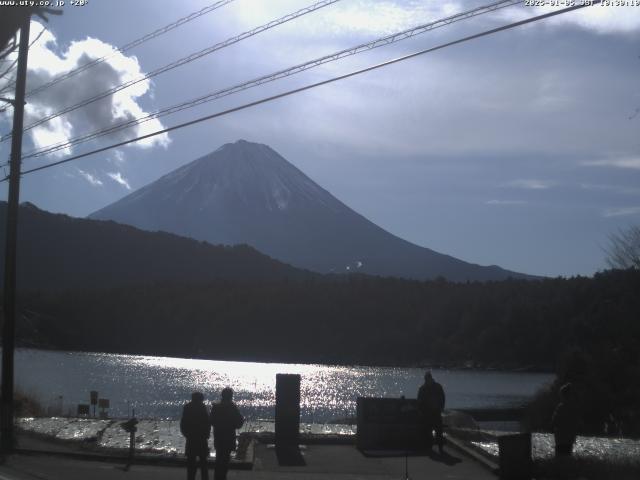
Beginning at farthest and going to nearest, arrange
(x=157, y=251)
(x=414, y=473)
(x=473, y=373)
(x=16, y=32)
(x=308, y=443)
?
(x=157, y=251), (x=473, y=373), (x=16, y=32), (x=308, y=443), (x=414, y=473)

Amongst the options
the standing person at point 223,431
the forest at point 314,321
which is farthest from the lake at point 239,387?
the standing person at point 223,431

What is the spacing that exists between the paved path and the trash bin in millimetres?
715

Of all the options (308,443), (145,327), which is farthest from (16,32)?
(145,327)

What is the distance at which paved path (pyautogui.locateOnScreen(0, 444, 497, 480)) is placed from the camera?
45.2 ft

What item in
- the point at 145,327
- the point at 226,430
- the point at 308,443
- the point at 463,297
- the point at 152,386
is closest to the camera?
the point at 226,430

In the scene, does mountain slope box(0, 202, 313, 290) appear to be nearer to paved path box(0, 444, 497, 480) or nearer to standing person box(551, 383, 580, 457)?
paved path box(0, 444, 497, 480)

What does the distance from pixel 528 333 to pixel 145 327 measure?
54656 millimetres

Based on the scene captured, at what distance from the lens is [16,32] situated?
65.7ft

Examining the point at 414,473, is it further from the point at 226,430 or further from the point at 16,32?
the point at 16,32

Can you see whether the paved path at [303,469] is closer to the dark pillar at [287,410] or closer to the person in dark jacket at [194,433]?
the dark pillar at [287,410]

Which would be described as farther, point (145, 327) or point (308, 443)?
point (145, 327)

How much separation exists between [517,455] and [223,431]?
14.5ft

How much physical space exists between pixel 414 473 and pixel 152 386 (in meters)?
46.5

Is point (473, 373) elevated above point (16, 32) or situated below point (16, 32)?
below
